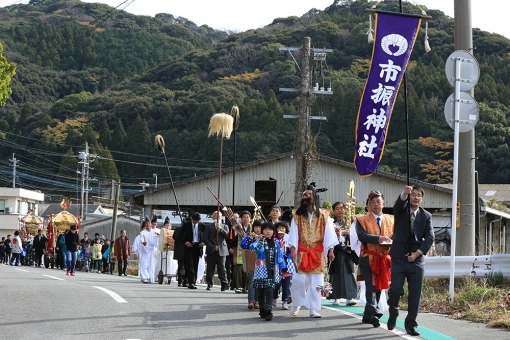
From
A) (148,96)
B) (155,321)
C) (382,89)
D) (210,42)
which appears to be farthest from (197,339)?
(210,42)

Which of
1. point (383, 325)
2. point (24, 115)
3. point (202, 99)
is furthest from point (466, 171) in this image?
point (24, 115)

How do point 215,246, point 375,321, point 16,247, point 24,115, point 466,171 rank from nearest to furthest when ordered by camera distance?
point 375,321 < point 466,171 < point 215,246 < point 16,247 < point 24,115

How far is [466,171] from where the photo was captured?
45.3 feet

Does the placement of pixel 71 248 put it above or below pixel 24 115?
below

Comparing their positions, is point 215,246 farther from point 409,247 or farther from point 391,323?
point 409,247

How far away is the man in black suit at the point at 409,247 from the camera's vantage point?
945 centimetres

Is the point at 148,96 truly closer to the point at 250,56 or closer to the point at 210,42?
the point at 250,56

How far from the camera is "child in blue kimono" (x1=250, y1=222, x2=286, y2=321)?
10734 mm

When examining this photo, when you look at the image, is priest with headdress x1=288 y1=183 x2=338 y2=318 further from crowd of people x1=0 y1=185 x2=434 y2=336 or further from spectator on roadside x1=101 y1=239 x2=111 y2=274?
spectator on roadside x1=101 y1=239 x2=111 y2=274

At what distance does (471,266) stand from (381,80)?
3.71 m

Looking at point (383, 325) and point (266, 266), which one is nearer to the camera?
point (383, 325)

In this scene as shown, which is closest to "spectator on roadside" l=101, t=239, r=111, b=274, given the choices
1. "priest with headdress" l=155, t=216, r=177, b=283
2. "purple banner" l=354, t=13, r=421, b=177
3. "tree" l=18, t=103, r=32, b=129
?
"priest with headdress" l=155, t=216, r=177, b=283

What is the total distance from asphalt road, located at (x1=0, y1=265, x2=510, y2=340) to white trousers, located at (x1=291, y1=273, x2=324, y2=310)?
8.2 inches

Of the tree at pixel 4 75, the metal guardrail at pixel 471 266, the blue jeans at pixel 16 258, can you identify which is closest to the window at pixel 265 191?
the blue jeans at pixel 16 258
